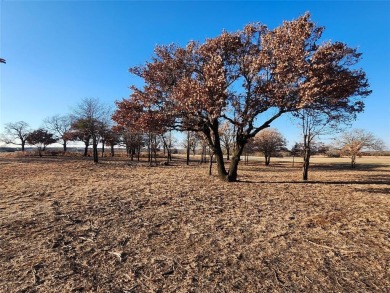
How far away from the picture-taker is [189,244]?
575 centimetres

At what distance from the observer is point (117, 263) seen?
4.77 m

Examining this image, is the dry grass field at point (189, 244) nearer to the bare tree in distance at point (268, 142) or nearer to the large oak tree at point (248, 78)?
the large oak tree at point (248, 78)

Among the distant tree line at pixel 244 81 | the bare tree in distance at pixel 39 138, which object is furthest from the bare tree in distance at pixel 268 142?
the bare tree in distance at pixel 39 138

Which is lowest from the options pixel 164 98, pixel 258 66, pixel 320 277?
pixel 320 277

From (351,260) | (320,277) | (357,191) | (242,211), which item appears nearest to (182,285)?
(320,277)

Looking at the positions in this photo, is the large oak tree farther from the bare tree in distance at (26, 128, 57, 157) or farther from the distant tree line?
the bare tree in distance at (26, 128, 57, 157)

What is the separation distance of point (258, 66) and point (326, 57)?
9.45 feet

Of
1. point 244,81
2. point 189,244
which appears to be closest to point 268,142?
point 244,81

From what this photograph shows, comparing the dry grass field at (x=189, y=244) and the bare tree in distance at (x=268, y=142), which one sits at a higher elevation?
the bare tree in distance at (x=268, y=142)

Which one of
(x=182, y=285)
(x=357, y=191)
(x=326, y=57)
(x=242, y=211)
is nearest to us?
(x=182, y=285)

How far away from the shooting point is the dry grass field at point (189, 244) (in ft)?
13.9

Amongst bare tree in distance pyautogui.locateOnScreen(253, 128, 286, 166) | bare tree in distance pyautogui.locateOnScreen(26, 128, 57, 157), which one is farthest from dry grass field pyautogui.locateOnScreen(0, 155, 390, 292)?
bare tree in distance pyautogui.locateOnScreen(26, 128, 57, 157)

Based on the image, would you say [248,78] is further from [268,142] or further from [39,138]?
[39,138]

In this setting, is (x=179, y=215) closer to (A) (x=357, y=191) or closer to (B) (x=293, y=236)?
(B) (x=293, y=236)
